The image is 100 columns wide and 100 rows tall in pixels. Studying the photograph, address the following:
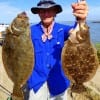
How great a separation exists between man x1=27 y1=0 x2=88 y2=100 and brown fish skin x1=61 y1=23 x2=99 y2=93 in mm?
500

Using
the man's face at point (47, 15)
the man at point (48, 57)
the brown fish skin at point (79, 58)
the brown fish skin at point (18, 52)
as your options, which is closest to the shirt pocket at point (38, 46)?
the man at point (48, 57)

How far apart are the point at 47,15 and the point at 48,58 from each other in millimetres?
736

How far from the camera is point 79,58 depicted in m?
7.01

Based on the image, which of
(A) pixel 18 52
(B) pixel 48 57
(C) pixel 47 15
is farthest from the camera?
(B) pixel 48 57

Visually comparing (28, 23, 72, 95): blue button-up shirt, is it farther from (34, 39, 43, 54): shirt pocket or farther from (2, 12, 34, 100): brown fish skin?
(2, 12, 34, 100): brown fish skin

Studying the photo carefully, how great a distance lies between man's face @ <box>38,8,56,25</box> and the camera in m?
7.32

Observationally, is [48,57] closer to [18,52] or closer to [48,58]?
[48,58]

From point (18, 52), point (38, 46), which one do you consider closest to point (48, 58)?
point (38, 46)

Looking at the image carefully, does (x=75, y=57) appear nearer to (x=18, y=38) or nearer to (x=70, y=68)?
(x=70, y=68)

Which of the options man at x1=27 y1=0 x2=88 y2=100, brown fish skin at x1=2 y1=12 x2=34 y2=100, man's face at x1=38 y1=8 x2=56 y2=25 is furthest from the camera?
man at x1=27 y1=0 x2=88 y2=100

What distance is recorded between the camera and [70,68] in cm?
696

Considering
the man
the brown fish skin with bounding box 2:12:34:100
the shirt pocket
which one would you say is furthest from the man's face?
the brown fish skin with bounding box 2:12:34:100

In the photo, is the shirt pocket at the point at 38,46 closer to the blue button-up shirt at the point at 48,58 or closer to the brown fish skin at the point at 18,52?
the blue button-up shirt at the point at 48,58

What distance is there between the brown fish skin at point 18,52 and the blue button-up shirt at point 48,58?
1.67 ft
